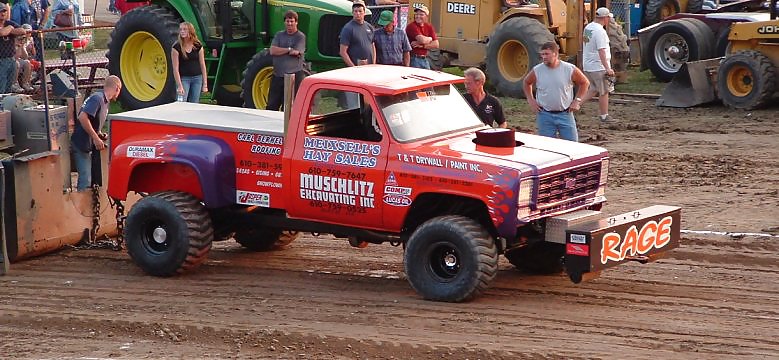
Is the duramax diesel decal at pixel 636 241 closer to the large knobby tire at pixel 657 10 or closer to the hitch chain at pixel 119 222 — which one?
the hitch chain at pixel 119 222

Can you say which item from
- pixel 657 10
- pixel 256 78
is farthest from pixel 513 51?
pixel 657 10

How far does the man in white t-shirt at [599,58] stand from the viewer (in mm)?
18062

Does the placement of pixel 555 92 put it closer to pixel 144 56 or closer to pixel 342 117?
pixel 342 117

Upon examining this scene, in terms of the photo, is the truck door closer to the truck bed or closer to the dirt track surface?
the truck bed

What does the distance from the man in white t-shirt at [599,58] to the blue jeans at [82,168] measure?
8304 mm

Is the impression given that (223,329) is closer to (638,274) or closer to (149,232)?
(149,232)

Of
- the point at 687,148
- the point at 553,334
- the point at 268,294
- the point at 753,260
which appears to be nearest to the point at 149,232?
the point at 268,294

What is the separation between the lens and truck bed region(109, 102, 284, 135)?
34.1 feet

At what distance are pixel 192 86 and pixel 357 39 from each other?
2214 millimetres

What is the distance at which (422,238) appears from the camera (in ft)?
31.1

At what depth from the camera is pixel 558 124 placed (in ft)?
41.5

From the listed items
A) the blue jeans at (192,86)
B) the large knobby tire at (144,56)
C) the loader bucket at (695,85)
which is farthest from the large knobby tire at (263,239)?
the loader bucket at (695,85)

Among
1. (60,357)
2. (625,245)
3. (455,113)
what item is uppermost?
(455,113)

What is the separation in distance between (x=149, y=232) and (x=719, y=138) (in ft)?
29.4
